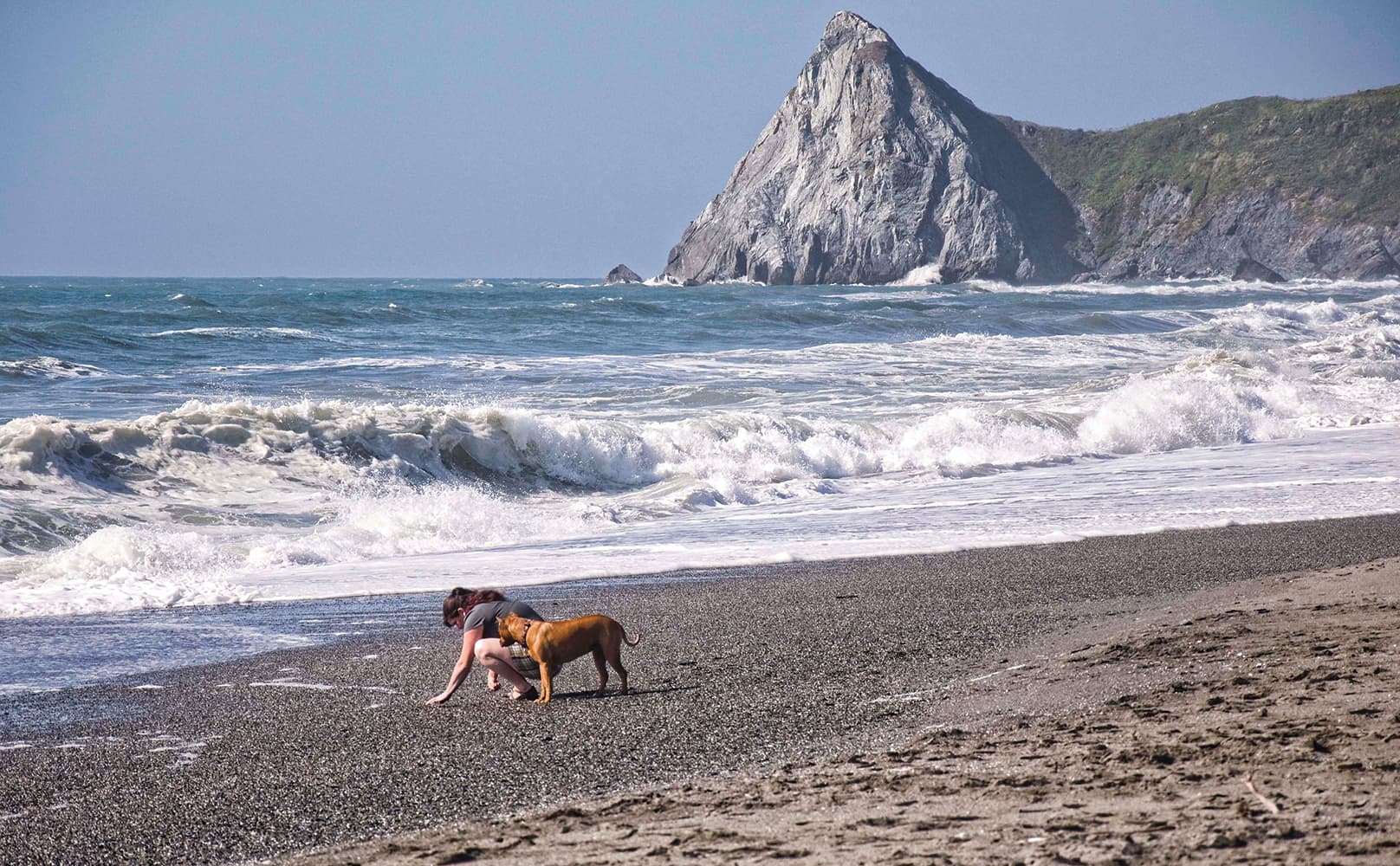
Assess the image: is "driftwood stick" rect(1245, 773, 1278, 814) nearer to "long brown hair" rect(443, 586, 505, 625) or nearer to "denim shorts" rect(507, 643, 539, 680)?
"denim shorts" rect(507, 643, 539, 680)

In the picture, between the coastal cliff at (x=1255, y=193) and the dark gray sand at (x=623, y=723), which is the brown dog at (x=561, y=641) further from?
the coastal cliff at (x=1255, y=193)

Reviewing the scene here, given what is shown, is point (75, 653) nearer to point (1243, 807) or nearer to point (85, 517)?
point (85, 517)

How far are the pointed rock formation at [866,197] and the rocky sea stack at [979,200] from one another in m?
0.15

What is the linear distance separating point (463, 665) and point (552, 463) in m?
10.0

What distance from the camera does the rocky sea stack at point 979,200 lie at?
105 meters

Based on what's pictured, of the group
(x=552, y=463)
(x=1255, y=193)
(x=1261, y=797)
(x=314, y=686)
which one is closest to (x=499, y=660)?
(x=314, y=686)

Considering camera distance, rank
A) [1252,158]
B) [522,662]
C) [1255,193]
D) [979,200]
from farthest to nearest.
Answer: [1252,158] → [1255,193] → [979,200] → [522,662]

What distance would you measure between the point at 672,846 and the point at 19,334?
97.7 feet

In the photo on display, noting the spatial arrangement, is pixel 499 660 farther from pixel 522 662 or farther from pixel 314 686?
pixel 314 686

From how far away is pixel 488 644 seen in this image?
5785mm

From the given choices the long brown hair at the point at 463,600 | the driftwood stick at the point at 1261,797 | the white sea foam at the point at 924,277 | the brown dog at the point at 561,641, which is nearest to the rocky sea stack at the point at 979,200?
the white sea foam at the point at 924,277

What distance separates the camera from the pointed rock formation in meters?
105

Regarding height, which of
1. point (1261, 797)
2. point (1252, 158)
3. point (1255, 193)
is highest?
point (1252, 158)

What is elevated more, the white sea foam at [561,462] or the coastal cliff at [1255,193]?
the coastal cliff at [1255,193]
